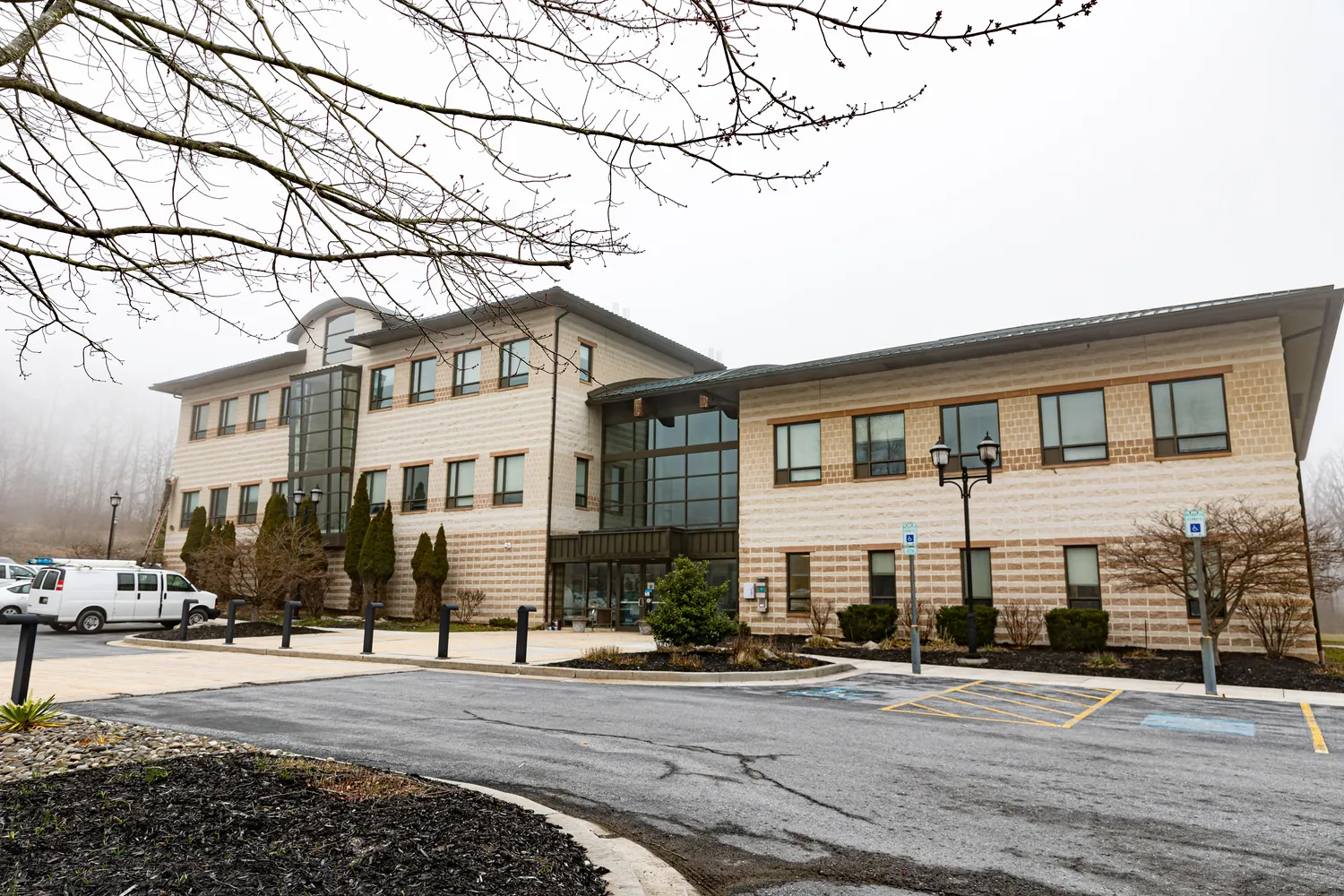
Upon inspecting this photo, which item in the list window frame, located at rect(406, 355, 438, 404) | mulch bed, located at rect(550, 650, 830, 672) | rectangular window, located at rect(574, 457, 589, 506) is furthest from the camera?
window frame, located at rect(406, 355, 438, 404)

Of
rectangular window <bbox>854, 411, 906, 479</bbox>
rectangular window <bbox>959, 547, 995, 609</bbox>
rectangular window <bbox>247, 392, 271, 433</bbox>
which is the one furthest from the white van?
rectangular window <bbox>959, 547, 995, 609</bbox>

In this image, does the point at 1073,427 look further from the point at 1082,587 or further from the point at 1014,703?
the point at 1014,703

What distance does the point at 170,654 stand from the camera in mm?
18156

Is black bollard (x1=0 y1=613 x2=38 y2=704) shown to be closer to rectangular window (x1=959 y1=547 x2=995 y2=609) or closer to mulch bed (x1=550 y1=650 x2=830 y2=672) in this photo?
mulch bed (x1=550 y1=650 x2=830 y2=672)

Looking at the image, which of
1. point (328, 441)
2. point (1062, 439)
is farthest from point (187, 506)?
point (1062, 439)

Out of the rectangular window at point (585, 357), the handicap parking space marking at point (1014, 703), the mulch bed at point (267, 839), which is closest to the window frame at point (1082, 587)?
the handicap parking space marking at point (1014, 703)

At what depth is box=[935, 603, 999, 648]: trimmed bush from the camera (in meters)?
20.8

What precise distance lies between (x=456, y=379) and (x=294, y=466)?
9.81 meters

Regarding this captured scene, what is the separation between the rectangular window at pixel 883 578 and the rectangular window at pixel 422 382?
63.5 feet

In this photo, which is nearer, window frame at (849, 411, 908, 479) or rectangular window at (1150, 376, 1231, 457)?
rectangular window at (1150, 376, 1231, 457)

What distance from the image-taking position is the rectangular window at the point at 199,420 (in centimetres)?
4250

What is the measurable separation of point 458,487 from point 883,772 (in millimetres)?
27336

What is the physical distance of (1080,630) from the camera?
19359mm

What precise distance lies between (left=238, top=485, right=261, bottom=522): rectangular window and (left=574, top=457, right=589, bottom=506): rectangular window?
1755cm
